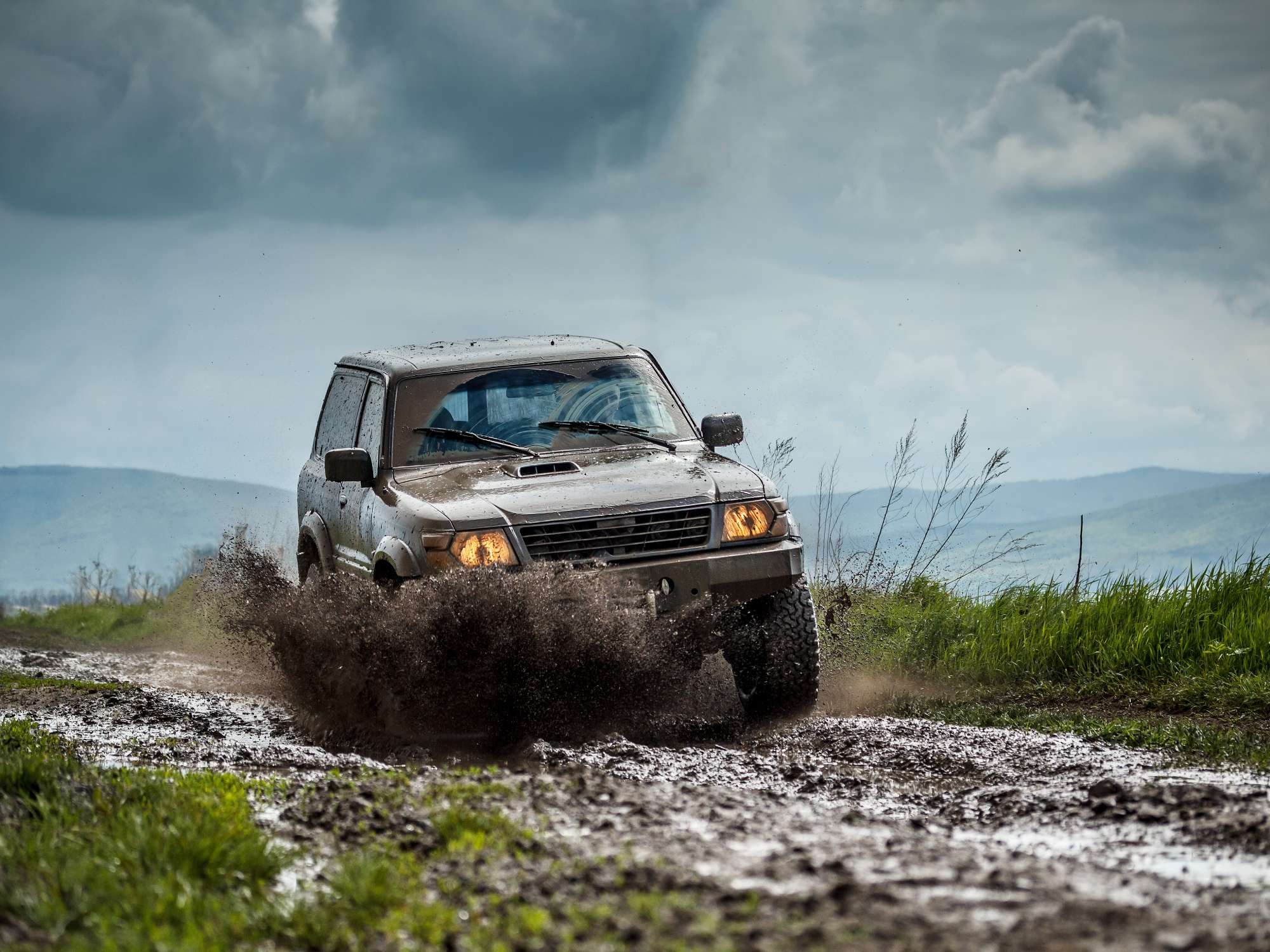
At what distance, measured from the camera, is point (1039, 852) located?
4582 millimetres

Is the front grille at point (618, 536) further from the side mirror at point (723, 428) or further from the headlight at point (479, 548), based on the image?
the side mirror at point (723, 428)

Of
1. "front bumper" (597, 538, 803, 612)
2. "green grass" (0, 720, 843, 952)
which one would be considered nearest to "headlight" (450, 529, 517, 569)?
"front bumper" (597, 538, 803, 612)

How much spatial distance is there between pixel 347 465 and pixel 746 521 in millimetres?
2206

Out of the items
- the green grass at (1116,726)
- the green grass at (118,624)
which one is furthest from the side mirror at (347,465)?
the green grass at (118,624)

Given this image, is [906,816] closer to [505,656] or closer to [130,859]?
[505,656]

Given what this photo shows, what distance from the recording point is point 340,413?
9883 mm

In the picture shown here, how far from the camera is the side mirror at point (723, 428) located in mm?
8695

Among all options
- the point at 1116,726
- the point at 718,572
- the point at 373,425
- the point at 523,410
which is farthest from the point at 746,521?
the point at 373,425

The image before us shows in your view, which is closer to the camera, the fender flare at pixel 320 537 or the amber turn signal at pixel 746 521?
the amber turn signal at pixel 746 521

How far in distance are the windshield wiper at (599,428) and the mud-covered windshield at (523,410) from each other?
0.5 inches

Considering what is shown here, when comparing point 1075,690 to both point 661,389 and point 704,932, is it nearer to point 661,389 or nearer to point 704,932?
point 661,389

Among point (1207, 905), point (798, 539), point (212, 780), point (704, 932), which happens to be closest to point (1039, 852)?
point (1207, 905)

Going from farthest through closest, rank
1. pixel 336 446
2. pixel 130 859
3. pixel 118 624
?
pixel 118 624 < pixel 336 446 < pixel 130 859

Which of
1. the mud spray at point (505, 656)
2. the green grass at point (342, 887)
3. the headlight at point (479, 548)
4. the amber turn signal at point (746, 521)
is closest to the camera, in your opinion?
the green grass at point (342, 887)
